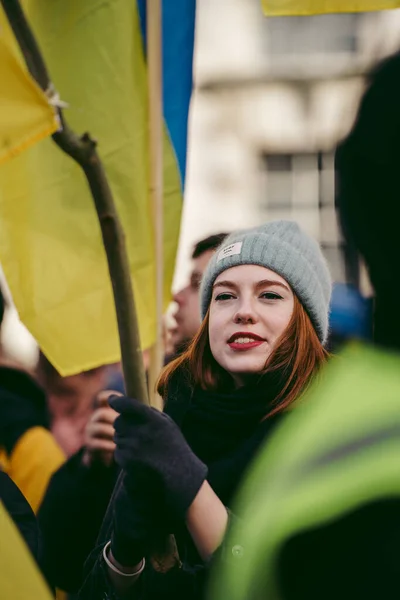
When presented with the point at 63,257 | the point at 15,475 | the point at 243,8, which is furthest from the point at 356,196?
the point at 243,8

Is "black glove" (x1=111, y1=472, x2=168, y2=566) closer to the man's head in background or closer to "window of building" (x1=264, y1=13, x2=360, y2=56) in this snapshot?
the man's head in background

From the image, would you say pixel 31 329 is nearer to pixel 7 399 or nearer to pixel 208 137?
pixel 7 399

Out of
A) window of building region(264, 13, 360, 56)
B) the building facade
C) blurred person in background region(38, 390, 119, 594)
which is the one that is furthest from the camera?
window of building region(264, 13, 360, 56)

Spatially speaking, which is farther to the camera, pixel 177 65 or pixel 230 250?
pixel 177 65

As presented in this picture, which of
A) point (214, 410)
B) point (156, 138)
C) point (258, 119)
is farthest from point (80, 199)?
point (258, 119)

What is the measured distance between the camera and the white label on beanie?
1.42m

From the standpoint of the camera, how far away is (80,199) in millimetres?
1953

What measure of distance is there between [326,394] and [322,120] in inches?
279

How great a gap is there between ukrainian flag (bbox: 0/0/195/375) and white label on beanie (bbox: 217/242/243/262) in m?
0.45

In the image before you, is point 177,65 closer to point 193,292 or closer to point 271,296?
point 193,292

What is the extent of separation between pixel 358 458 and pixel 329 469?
3 cm

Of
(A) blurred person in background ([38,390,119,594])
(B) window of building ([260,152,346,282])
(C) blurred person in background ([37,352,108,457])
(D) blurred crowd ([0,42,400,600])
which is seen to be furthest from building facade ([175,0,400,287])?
(A) blurred person in background ([38,390,119,594])

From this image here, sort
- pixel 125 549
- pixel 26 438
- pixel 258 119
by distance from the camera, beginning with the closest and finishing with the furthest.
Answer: pixel 125 549, pixel 26 438, pixel 258 119

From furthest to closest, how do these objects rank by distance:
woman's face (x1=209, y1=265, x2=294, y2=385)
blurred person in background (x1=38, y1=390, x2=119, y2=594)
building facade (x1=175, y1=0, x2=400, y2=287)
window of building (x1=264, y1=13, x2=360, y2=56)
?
window of building (x1=264, y1=13, x2=360, y2=56) < building facade (x1=175, y1=0, x2=400, y2=287) < blurred person in background (x1=38, y1=390, x2=119, y2=594) < woman's face (x1=209, y1=265, x2=294, y2=385)
